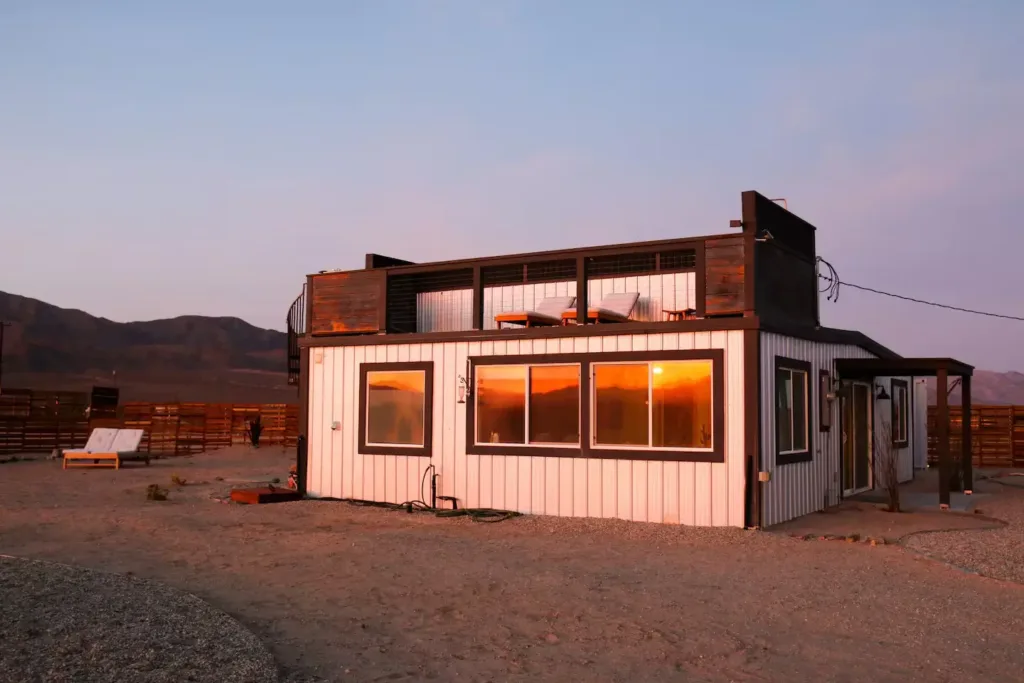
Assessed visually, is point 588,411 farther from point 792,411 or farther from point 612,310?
point 792,411

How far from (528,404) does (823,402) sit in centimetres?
433

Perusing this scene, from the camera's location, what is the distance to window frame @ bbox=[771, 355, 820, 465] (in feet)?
35.9

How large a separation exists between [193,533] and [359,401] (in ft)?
11.9

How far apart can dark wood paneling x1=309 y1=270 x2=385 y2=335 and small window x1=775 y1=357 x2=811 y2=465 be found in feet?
19.7

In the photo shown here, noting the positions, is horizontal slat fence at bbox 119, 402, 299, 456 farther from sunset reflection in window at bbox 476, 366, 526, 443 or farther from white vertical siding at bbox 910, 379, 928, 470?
white vertical siding at bbox 910, 379, 928, 470

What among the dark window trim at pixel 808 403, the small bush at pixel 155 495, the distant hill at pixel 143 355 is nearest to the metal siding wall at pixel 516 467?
the dark window trim at pixel 808 403

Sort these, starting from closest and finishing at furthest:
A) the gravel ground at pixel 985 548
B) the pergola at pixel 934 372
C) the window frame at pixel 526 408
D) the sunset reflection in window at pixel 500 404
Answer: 1. the gravel ground at pixel 985 548
2. the window frame at pixel 526 408
3. the sunset reflection in window at pixel 500 404
4. the pergola at pixel 934 372

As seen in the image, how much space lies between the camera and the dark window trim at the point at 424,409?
1271cm

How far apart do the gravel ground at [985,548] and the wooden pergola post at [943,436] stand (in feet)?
2.77

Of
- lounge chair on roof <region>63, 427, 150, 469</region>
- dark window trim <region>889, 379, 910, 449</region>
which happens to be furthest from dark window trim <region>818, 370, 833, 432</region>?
lounge chair on roof <region>63, 427, 150, 469</region>

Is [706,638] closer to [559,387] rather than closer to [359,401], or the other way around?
[559,387]

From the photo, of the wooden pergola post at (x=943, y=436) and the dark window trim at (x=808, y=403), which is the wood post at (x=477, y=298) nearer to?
the dark window trim at (x=808, y=403)

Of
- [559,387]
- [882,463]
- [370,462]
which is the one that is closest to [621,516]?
[559,387]

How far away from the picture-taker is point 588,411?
11.4 m
